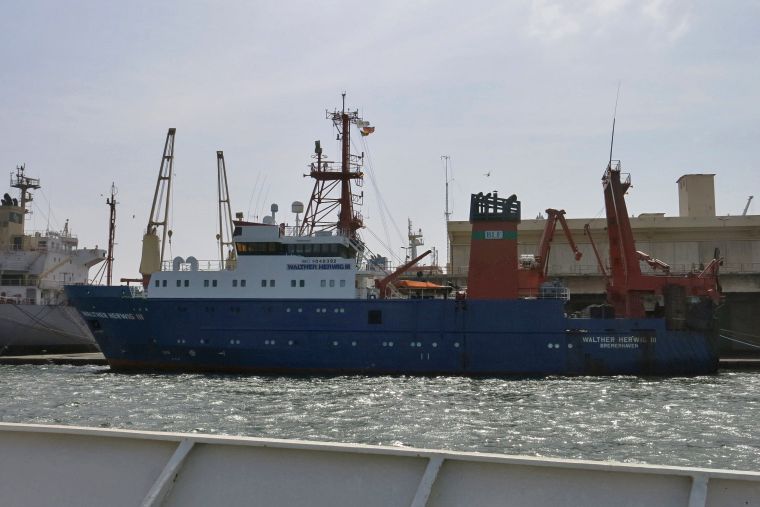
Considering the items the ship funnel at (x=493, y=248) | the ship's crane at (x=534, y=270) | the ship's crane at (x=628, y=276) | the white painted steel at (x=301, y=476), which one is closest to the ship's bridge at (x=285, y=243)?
the ship funnel at (x=493, y=248)

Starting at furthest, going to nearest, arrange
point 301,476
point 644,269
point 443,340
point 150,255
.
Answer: point 644,269, point 150,255, point 443,340, point 301,476

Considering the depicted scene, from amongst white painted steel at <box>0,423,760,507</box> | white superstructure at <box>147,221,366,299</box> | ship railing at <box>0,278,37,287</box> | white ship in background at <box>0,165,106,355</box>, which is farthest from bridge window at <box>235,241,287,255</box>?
white painted steel at <box>0,423,760,507</box>

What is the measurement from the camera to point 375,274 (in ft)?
83.8

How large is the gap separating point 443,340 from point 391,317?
1879 millimetres

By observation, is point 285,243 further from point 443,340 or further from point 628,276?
point 628,276

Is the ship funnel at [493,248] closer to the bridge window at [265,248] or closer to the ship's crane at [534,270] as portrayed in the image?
the ship's crane at [534,270]

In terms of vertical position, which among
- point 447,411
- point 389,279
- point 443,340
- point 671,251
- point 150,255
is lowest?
point 447,411

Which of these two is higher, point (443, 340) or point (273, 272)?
point (273, 272)

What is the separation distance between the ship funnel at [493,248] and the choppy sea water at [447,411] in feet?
11.5

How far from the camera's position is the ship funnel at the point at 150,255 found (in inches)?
Answer: 1185

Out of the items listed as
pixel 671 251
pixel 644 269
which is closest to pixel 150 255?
pixel 644 269

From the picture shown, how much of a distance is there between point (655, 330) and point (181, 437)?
21.5 meters

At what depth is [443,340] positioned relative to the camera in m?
22.4

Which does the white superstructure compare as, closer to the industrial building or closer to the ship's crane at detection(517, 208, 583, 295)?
the ship's crane at detection(517, 208, 583, 295)
